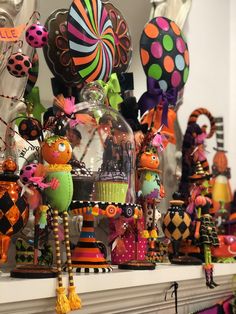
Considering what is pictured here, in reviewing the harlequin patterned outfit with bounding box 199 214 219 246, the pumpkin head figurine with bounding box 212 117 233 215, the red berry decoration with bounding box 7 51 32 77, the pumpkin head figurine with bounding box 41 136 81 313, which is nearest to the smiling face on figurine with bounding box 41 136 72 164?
the pumpkin head figurine with bounding box 41 136 81 313

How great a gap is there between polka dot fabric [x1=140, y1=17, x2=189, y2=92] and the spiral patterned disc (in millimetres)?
166

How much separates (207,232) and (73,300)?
471mm

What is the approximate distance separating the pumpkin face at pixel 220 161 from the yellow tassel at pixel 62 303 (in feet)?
3.33

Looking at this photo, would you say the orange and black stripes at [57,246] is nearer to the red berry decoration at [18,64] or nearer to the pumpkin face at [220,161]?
the red berry decoration at [18,64]

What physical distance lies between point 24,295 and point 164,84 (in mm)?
609

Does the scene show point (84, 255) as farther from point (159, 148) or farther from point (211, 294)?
point (211, 294)

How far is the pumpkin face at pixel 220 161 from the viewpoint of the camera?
5.43 feet

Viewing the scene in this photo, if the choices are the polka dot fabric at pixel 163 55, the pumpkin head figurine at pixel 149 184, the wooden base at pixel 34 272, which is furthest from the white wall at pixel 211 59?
the wooden base at pixel 34 272

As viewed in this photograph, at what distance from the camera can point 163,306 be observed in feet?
3.66

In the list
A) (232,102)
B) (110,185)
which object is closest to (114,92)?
(110,185)

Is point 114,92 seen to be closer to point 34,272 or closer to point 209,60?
point 34,272

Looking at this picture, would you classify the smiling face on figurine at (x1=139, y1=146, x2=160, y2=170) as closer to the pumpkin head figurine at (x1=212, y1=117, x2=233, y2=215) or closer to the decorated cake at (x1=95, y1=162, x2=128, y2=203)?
the decorated cake at (x1=95, y1=162, x2=128, y2=203)

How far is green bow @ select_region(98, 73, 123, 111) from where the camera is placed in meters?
1.00

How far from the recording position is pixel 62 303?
72 centimetres
